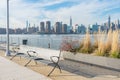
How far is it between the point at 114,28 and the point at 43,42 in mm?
7256

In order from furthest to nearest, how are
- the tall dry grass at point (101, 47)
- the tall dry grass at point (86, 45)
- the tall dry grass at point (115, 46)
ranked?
the tall dry grass at point (86, 45) → the tall dry grass at point (101, 47) → the tall dry grass at point (115, 46)

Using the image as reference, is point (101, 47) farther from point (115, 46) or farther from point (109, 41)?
point (115, 46)

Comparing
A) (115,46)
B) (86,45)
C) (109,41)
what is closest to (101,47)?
(109,41)

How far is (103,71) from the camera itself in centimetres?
845

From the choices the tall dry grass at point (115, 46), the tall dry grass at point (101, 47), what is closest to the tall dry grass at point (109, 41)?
the tall dry grass at point (101, 47)

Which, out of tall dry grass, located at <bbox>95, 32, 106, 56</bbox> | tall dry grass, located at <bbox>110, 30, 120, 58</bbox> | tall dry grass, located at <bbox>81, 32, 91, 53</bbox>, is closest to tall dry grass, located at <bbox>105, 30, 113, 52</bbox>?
tall dry grass, located at <bbox>95, 32, 106, 56</bbox>

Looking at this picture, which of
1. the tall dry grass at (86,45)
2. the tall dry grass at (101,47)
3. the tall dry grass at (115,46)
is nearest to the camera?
the tall dry grass at (115,46)

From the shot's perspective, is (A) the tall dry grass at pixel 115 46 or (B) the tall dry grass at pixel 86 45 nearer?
(A) the tall dry grass at pixel 115 46

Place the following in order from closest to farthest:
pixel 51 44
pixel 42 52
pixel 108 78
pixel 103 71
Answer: pixel 108 78
pixel 103 71
pixel 42 52
pixel 51 44

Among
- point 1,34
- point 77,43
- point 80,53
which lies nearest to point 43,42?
point 77,43

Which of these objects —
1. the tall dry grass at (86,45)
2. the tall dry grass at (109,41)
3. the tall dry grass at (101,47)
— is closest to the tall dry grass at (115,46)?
the tall dry grass at (109,41)

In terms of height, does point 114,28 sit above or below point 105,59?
above

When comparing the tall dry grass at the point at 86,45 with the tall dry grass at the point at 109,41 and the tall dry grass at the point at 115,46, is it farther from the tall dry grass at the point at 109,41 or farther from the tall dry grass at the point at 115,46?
the tall dry grass at the point at 115,46

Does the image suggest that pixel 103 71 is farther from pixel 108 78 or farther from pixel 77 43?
pixel 77 43
